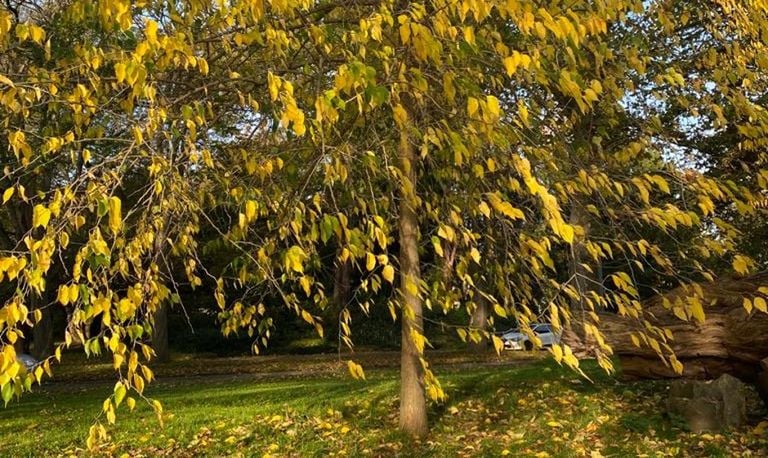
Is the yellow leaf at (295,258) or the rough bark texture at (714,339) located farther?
the rough bark texture at (714,339)

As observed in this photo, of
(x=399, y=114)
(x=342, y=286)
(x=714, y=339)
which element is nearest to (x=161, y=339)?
(x=342, y=286)

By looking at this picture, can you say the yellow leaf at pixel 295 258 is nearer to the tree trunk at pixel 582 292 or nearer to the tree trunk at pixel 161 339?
the tree trunk at pixel 582 292

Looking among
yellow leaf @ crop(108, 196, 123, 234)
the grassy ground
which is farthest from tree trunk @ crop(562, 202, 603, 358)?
yellow leaf @ crop(108, 196, 123, 234)

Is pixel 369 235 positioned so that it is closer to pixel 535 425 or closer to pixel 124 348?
pixel 124 348

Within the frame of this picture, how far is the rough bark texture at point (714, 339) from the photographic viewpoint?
20.5ft

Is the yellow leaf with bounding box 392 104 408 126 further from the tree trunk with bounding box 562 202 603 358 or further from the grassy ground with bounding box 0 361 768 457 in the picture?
the grassy ground with bounding box 0 361 768 457

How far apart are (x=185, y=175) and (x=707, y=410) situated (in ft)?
18.4

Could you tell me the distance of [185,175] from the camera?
4.33 m

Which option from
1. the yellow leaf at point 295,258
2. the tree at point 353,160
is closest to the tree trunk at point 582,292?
the tree at point 353,160

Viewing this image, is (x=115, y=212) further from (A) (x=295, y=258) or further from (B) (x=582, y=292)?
(B) (x=582, y=292)

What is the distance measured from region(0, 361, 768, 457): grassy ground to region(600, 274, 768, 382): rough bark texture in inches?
23.1

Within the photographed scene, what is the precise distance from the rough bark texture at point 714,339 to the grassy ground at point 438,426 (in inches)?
23.1

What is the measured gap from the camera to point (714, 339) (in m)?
6.63

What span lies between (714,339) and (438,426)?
10.3ft
